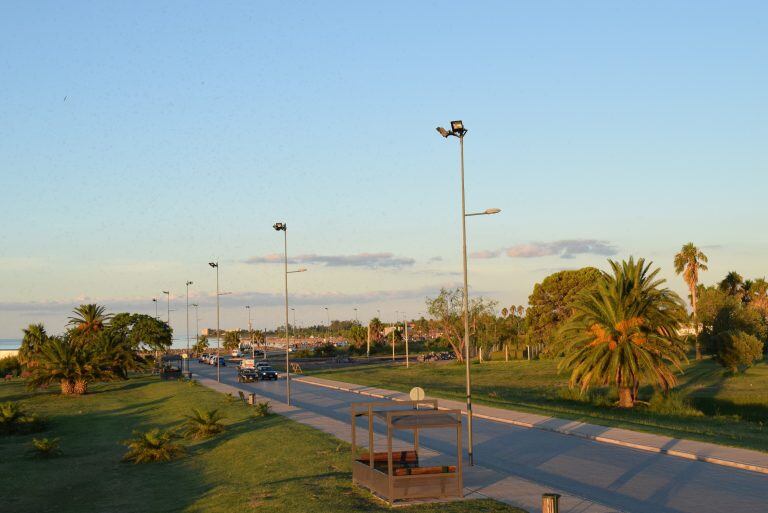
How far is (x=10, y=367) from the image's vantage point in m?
95.2

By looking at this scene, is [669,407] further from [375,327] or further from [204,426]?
[375,327]

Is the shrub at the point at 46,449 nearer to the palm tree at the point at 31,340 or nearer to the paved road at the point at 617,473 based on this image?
the paved road at the point at 617,473

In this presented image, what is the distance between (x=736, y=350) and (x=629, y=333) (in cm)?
2904

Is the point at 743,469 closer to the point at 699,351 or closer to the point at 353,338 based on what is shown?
the point at 699,351

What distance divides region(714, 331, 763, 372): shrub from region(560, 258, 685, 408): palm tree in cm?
2685

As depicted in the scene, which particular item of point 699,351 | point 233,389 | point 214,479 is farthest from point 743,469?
point 699,351

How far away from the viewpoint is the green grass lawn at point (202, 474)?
18.2 meters

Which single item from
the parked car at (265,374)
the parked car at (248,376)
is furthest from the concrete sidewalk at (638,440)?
the parked car at (265,374)

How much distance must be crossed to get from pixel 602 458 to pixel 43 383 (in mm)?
53401

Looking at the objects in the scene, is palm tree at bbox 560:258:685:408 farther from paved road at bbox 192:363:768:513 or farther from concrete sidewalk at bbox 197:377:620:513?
concrete sidewalk at bbox 197:377:620:513

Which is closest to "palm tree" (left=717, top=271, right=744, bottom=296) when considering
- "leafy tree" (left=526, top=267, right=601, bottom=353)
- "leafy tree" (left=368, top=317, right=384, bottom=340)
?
"leafy tree" (left=526, top=267, right=601, bottom=353)

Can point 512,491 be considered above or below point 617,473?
above

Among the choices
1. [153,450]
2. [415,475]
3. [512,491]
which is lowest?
[153,450]

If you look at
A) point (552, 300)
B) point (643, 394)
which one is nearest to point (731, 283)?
point (552, 300)
